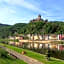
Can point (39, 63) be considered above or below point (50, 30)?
below

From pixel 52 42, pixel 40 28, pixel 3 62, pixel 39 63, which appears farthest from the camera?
pixel 40 28

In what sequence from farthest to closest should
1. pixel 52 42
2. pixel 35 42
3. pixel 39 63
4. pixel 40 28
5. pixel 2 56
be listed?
pixel 40 28 < pixel 35 42 < pixel 52 42 < pixel 2 56 < pixel 39 63

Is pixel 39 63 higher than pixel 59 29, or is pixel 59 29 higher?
pixel 59 29

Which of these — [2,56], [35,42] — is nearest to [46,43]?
[35,42]

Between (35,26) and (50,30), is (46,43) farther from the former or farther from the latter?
(35,26)

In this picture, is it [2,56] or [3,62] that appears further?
[2,56]

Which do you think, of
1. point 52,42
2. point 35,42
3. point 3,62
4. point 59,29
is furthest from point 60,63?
point 59,29

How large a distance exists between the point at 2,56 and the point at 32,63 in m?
6.85

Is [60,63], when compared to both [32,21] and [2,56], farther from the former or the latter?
[32,21]

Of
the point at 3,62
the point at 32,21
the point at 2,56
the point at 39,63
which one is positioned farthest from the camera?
the point at 32,21

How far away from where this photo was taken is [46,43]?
84250mm

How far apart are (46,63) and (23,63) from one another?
4396 mm

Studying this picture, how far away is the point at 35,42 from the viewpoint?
9325 centimetres

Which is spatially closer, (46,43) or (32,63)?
(32,63)
